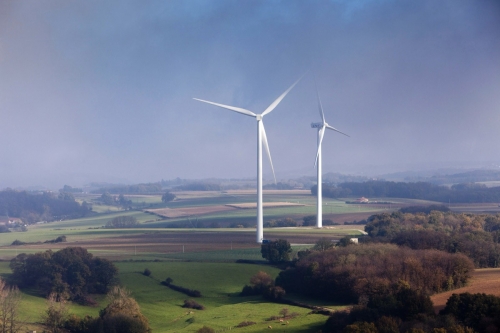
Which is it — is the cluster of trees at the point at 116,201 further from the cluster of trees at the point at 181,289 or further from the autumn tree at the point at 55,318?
the autumn tree at the point at 55,318

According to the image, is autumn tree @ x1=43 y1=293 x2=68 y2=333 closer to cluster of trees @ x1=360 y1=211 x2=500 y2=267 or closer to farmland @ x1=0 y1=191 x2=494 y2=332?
farmland @ x1=0 y1=191 x2=494 y2=332

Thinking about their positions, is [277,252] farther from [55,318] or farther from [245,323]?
[55,318]

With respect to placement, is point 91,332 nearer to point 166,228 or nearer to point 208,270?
point 208,270

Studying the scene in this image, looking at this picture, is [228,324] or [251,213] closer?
[228,324]

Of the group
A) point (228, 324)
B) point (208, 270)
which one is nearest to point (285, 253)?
point (208, 270)

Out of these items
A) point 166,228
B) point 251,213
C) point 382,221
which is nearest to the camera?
point 382,221

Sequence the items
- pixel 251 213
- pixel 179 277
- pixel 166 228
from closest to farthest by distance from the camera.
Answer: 1. pixel 179 277
2. pixel 166 228
3. pixel 251 213

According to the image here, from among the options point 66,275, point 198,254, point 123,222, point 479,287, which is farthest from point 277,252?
point 123,222

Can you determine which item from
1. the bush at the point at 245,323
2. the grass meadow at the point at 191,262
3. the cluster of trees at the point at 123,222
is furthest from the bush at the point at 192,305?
the cluster of trees at the point at 123,222
